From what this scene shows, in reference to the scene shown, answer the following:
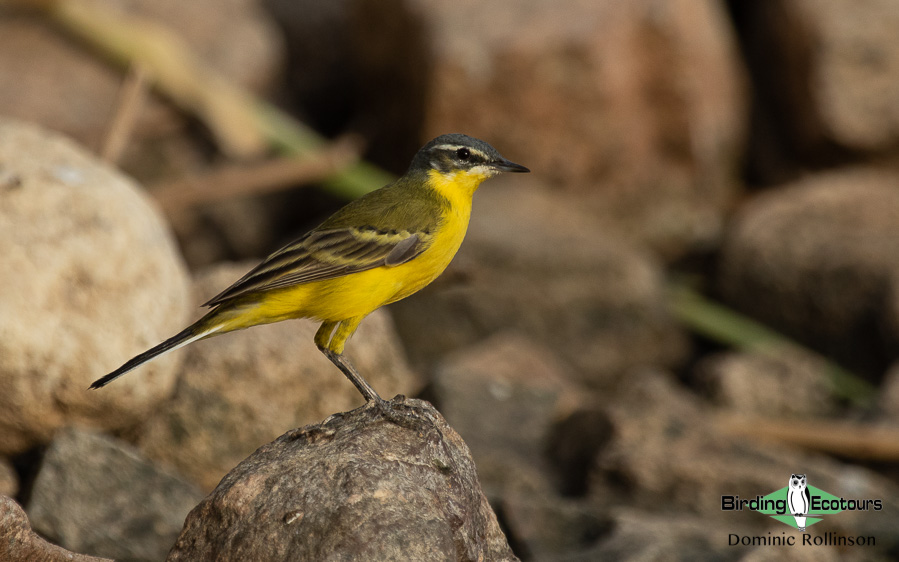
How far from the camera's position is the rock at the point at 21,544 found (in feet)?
18.0

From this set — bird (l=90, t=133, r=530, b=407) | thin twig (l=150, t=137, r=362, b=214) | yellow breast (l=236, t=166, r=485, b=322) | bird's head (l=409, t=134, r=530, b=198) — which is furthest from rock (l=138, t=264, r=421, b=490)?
thin twig (l=150, t=137, r=362, b=214)

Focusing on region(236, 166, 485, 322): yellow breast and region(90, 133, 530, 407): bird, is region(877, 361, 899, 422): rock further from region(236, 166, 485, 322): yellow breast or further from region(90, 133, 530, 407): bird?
region(236, 166, 485, 322): yellow breast

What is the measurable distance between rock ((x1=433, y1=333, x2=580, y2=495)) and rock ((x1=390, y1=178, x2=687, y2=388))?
5.47 ft

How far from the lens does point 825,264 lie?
13602mm

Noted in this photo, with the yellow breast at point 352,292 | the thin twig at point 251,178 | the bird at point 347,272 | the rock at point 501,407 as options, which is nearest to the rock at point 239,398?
the rock at point 501,407

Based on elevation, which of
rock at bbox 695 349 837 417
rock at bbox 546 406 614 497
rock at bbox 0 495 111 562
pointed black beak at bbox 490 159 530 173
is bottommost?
rock at bbox 695 349 837 417

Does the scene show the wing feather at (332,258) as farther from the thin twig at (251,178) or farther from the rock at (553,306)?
the thin twig at (251,178)

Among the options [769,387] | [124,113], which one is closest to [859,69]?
[769,387]

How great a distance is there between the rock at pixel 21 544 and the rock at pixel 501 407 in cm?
465

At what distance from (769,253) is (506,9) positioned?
4.99 meters

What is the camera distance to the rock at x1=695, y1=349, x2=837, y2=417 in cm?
1234

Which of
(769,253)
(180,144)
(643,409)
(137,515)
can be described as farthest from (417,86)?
(137,515)

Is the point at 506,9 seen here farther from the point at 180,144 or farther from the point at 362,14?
the point at 180,144

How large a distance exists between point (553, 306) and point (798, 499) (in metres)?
5.73
